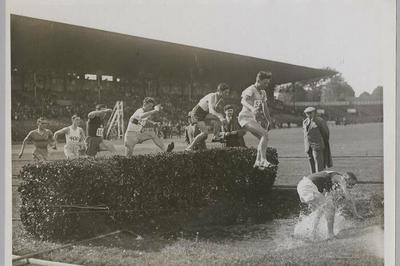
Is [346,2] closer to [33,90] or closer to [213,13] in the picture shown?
[213,13]

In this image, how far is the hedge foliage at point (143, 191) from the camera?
4.50 m

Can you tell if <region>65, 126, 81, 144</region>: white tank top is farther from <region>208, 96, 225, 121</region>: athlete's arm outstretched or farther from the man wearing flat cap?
the man wearing flat cap

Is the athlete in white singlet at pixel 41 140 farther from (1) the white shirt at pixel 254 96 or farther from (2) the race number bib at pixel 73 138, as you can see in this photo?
(1) the white shirt at pixel 254 96

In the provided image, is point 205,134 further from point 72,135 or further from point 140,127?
point 72,135

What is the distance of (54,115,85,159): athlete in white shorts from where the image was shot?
179 inches

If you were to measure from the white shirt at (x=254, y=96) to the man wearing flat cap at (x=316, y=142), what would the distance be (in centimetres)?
39

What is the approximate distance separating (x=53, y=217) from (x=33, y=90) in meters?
1.13

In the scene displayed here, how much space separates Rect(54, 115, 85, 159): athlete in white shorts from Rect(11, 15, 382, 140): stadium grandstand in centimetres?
9

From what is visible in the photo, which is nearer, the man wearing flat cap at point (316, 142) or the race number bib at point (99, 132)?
the man wearing flat cap at point (316, 142)

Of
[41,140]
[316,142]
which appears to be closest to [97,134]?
[41,140]

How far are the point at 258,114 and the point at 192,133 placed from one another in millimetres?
600

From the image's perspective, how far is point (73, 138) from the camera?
4.55m

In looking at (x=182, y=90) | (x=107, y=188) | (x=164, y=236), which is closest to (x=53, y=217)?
(x=107, y=188)

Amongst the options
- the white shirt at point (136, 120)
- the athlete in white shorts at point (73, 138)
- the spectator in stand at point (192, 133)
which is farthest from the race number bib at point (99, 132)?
the spectator in stand at point (192, 133)
